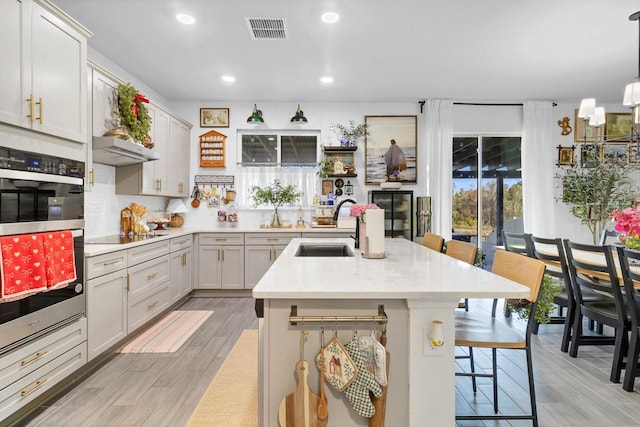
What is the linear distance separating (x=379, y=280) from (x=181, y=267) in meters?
3.25

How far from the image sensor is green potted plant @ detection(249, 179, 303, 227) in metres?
4.77

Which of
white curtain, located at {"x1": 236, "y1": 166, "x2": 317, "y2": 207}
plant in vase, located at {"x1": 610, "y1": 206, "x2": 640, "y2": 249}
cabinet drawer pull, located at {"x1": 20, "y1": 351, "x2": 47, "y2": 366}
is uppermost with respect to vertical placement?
white curtain, located at {"x1": 236, "y1": 166, "x2": 317, "y2": 207}

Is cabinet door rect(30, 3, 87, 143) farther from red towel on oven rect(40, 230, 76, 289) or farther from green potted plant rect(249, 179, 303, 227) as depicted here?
green potted plant rect(249, 179, 303, 227)

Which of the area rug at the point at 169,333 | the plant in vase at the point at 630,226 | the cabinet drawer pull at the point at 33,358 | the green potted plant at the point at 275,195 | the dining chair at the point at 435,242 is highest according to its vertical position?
the green potted plant at the point at 275,195

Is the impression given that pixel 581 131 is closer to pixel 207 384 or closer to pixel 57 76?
pixel 207 384

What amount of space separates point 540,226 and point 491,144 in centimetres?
145

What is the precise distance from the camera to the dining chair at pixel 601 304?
7.38 feet

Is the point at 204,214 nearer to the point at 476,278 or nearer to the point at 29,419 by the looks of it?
the point at 29,419

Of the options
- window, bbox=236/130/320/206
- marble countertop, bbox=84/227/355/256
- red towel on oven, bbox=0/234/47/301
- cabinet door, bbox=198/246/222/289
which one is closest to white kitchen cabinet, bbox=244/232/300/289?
marble countertop, bbox=84/227/355/256

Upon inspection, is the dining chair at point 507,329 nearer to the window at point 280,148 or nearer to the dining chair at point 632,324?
the dining chair at point 632,324

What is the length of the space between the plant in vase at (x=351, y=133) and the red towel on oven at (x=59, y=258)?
3.64 metres

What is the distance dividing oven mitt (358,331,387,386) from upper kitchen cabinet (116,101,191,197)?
331 cm

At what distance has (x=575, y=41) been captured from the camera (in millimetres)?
3174

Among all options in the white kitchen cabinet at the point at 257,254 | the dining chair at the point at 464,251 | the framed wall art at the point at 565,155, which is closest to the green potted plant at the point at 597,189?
the framed wall art at the point at 565,155
